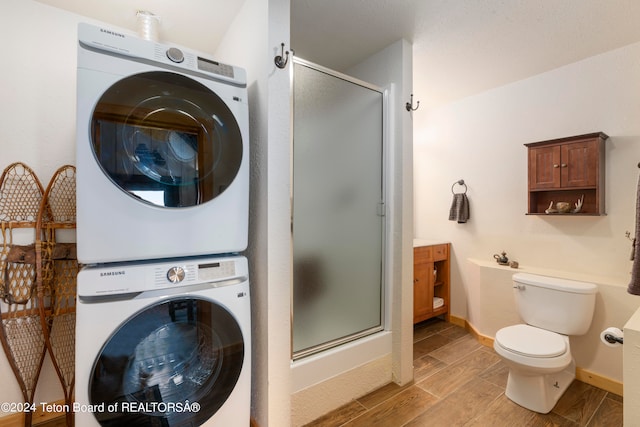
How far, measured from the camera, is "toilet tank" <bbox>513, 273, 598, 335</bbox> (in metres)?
1.93

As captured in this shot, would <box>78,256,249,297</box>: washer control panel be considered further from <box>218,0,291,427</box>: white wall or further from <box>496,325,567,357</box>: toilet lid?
<box>496,325,567,357</box>: toilet lid

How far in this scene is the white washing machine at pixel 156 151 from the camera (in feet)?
3.37

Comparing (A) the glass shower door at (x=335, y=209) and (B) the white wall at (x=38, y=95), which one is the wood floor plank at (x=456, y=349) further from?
(B) the white wall at (x=38, y=95)

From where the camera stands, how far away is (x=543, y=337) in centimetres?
188

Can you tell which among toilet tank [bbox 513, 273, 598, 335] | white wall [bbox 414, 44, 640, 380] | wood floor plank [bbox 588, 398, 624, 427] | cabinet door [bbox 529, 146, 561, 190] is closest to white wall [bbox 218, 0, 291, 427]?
white wall [bbox 414, 44, 640, 380]

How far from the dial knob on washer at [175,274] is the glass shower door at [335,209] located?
604 millimetres

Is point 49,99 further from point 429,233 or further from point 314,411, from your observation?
point 429,233

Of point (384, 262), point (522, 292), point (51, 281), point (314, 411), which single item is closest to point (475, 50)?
point (384, 262)

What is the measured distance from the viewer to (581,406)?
1.77 m

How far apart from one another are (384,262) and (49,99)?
231cm

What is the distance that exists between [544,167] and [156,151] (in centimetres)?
279

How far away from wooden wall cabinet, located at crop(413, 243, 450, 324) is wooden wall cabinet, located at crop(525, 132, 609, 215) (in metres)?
0.92

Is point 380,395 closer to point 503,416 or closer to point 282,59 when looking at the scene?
point 503,416

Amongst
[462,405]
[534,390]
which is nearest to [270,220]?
[462,405]
